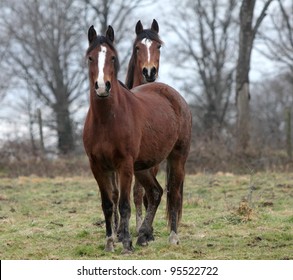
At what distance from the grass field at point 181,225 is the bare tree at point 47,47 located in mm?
22908

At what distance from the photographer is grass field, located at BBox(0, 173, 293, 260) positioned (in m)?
7.06

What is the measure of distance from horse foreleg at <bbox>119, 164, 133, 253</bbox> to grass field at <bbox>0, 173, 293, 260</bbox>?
18 cm

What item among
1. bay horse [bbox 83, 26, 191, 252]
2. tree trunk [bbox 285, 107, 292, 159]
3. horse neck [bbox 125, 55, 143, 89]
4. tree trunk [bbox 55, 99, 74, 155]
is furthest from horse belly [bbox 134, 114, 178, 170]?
tree trunk [bbox 55, 99, 74, 155]

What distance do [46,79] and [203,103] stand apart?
995cm

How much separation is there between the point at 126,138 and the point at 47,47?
30915 millimetres

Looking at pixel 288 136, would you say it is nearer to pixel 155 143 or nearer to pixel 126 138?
pixel 155 143

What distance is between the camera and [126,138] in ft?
22.9

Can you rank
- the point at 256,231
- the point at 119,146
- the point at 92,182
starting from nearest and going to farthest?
the point at 119,146 < the point at 256,231 < the point at 92,182

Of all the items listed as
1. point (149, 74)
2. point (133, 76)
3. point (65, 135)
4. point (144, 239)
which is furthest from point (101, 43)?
point (65, 135)

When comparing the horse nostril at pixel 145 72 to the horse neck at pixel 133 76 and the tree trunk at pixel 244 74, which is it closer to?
the horse neck at pixel 133 76

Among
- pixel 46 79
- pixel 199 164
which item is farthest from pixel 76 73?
pixel 199 164

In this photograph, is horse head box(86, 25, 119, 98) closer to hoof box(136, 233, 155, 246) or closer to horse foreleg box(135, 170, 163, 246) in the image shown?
horse foreleg box(135, 170, 163, 246)
